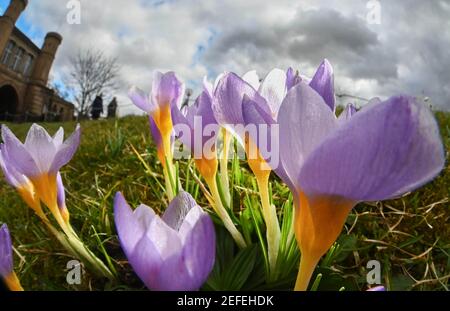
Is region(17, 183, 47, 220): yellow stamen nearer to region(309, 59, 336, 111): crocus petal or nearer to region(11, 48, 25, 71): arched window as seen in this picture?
region(309, 59, 336, 111): crocus petal

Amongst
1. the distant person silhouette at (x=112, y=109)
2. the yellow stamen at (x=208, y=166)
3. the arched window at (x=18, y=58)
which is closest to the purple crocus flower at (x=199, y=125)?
the yellow stamen at (x=208, y=166)

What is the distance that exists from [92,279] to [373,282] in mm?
450

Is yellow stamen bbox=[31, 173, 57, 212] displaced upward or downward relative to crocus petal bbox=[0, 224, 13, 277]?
upward

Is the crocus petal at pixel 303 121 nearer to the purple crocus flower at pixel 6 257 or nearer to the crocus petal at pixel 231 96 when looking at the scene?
the crocus petal at pixel 231 96

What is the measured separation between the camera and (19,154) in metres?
0.43

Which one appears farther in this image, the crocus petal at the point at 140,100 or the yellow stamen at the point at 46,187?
the crocus petal at the point at 140,100

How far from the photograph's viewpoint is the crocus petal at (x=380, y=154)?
216 mm

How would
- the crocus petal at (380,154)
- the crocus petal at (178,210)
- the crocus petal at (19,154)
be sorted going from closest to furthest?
the crocus petal at (380,154) → the crocus petal at (178,210) → the crocus petal at (19,154)

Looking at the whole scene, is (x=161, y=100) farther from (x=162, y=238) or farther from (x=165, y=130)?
(x=162, y=238)

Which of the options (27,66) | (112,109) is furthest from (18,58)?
(112,109)

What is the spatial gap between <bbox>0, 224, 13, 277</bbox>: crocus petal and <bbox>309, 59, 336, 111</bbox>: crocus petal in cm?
30

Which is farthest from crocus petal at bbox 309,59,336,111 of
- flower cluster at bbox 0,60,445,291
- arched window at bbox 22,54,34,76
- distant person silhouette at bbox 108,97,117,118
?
arched window at bbox 22,54,34,76

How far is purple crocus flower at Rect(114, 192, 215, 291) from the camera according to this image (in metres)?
0.25

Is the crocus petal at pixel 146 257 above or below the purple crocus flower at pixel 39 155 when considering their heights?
below
